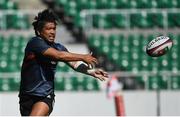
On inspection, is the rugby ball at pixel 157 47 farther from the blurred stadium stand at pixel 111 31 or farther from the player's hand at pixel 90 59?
the blurred stadium stand at pixel 111 31

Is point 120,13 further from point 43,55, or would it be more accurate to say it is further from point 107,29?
point 43,55

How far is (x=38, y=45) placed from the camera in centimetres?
668

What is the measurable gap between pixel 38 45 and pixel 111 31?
1005cm

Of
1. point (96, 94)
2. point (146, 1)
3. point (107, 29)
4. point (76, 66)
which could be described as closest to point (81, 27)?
point (107, 29)

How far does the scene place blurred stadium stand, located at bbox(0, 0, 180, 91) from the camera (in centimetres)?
1524

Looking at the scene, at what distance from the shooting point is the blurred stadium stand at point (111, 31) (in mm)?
15242

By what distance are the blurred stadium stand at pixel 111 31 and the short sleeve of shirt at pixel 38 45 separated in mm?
7272

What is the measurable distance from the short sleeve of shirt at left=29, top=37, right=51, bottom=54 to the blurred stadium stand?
727 cm

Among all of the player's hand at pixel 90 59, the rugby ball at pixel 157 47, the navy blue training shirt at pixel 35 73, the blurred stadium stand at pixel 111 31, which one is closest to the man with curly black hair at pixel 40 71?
the navy blue training shirt at pixel 35 73

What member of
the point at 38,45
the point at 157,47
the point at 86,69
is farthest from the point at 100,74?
the point at 157,47

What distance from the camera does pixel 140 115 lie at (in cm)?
1277

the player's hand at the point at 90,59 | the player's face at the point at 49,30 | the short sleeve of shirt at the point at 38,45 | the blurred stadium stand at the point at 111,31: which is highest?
the player's face at the point at 49,30

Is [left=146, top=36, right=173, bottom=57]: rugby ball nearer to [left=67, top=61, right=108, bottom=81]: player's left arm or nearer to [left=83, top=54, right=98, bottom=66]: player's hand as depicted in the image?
[left=67, top=61, right=108, bottom=81]: player's left arm

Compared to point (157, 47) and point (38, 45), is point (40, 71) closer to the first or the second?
point (38, 45)
